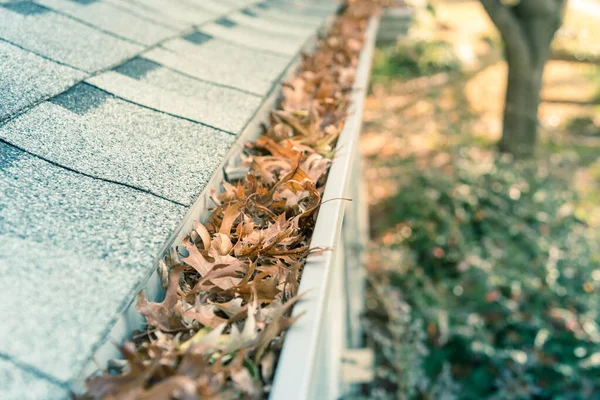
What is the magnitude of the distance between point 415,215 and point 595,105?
558cm

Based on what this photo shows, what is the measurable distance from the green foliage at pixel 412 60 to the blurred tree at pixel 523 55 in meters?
3.33

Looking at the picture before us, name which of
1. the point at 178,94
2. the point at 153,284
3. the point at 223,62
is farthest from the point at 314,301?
the point at 223,62

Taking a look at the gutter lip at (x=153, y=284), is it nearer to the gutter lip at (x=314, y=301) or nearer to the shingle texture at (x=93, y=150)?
the shingle texture at (x=93, y=150)

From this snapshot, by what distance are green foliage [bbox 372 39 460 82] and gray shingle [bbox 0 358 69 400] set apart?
29.1 feet

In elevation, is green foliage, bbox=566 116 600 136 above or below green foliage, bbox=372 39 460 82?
below

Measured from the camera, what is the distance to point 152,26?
234 cm

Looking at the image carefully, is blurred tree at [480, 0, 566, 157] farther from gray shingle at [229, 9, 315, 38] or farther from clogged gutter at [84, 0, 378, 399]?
clogged gutter at [84, 0, 378, 399]

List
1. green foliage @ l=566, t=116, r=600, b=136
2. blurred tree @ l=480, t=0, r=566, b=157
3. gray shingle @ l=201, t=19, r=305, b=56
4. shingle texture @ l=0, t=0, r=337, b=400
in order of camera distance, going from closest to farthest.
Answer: shingle texture @ l=0, t=0, r=337, b=400, gray shingle @ l=201, t=19, r=305, b=56, blurred tree @ l=480, t=0, r=566, b=157, green foliage @ l=566, t=116, r=600, b=136

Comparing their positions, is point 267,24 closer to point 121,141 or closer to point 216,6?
point 216,6

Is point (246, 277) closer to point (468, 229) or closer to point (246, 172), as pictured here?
point (246, 172)

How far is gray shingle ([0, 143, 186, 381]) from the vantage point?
0.90 meters

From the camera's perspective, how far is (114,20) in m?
2.24

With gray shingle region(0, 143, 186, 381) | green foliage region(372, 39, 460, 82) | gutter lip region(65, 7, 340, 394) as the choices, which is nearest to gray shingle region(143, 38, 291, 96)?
gutter lip region(65, 7, 340, 394)

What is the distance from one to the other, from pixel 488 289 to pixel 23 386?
3.51 metres
